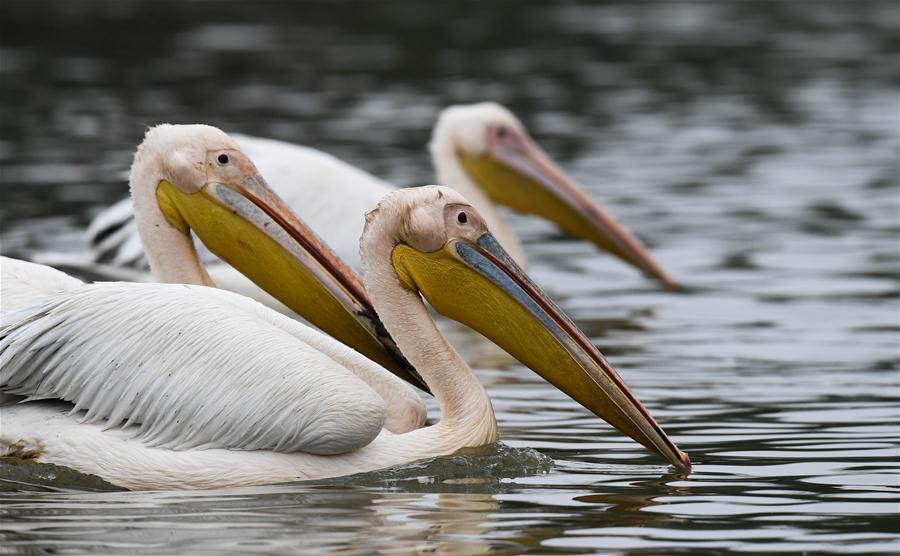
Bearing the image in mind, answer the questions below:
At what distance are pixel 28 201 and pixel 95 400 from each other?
22.7 feet

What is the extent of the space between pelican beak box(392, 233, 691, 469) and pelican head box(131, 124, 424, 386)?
0.50 metres

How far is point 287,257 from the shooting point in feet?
21.0

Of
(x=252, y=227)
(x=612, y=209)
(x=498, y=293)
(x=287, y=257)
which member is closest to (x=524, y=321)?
(x=498, y=293)

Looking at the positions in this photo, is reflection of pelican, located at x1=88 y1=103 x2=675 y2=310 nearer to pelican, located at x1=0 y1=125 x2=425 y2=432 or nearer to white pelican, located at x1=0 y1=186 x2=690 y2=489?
pelican, located at x1=0 y1=125 x2=425 y2=432

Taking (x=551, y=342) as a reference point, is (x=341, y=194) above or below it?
above

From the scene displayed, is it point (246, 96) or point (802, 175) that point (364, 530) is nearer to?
point (802, 175)

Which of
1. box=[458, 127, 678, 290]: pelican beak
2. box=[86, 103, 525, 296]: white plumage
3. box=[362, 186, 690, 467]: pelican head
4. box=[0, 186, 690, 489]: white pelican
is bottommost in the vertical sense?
box=[0, 186, 690, 489]: white pelican

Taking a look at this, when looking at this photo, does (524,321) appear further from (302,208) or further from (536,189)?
(536,189)

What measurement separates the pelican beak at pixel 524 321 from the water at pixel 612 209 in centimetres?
19

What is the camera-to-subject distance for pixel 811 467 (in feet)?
19.5

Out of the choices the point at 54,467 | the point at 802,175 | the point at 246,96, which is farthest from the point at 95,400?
the point at 246,96

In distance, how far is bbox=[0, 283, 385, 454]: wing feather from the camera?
5.45 meters

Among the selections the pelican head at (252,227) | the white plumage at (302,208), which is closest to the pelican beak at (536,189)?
the white plumage at (302,208)

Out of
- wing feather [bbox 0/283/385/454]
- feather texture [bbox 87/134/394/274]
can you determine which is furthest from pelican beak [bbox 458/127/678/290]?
wing feather [bbox 0/283/385/454]
